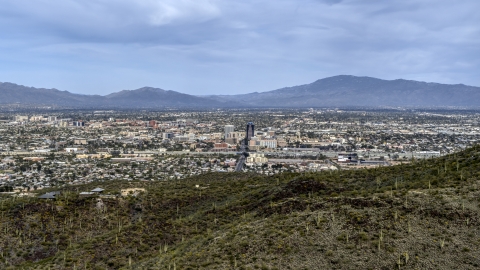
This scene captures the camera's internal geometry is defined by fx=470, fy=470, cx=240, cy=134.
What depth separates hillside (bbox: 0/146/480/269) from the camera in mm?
14109

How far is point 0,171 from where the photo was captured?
53938 millimetres

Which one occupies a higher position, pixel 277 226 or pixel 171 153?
pixel 277 226

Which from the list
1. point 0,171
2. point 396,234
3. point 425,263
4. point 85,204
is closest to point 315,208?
point 396,234

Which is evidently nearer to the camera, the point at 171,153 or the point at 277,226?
the point at 277,226

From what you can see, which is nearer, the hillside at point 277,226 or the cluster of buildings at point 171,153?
the hillside at point 277,226

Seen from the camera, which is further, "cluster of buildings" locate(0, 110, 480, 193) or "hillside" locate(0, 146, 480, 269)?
"cluster of buildings" locate(0, 110, 480, 193)

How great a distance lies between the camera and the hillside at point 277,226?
46.3ft

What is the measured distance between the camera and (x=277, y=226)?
16.5 metres

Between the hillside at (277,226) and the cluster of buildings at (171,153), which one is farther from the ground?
the hillside at (277,226)

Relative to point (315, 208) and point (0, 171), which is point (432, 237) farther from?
point (0, 171)

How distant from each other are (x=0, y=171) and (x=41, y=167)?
14.9ft

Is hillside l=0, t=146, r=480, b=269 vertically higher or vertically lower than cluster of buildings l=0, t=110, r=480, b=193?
higher

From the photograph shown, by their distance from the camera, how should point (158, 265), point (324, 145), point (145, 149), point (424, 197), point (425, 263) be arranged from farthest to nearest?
1. point (324, 145)
2. point (145, 149)
3. point (424, 197)
4. point (158, 265)
5. point (425, 263)

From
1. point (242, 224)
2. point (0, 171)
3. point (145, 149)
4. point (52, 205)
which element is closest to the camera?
point (242, 224)
